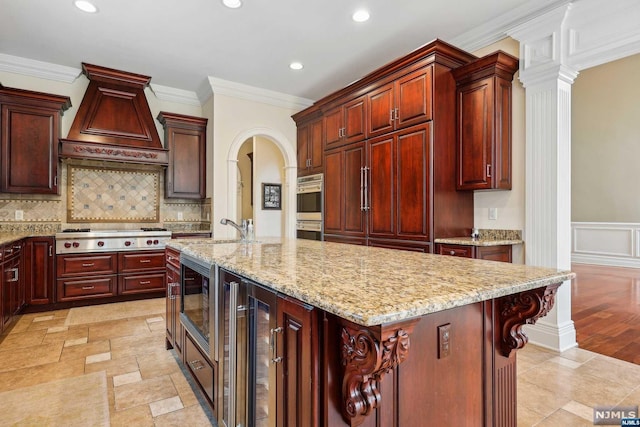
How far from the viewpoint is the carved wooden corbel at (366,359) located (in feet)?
2.72

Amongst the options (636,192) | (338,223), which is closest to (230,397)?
(338,223)

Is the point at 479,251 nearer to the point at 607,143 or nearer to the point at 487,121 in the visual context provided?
the point at 487,121

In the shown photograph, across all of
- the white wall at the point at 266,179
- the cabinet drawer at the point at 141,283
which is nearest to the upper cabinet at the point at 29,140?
the cabinet drawer at the point at 141,283

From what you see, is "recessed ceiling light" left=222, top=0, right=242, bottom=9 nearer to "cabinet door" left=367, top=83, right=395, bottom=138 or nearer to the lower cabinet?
"cabinet door" left=367, top=83, right=395, bottom=138

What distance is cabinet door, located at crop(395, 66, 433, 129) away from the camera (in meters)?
3.29

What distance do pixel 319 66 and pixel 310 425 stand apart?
421cm

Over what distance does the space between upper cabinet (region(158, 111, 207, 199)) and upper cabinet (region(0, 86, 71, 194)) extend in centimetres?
123

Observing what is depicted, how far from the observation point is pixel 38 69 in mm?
4246

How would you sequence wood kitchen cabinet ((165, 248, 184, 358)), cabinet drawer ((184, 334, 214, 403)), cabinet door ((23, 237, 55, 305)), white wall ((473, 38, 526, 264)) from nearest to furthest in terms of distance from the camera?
1. cabinet drawer ((184, 334, 214, 403))
2. wood kitchen cabinet ((165, 248, 184, 358))
3. white wall ((473, 38, 526, 264))
4. cabinet door ((23, 237, 55, 305))

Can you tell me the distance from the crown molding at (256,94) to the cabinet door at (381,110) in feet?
6.14

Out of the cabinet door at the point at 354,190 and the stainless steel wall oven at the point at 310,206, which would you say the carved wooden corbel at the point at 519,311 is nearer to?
the cabinet door at the point at 354,190

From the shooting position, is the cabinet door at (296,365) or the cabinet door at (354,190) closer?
the cabinet door at (296,365)

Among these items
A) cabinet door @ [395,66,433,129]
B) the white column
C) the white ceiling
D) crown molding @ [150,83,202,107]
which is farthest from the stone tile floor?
crown molding @ [150,83,202,107]

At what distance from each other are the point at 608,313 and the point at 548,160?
6.90 ft
